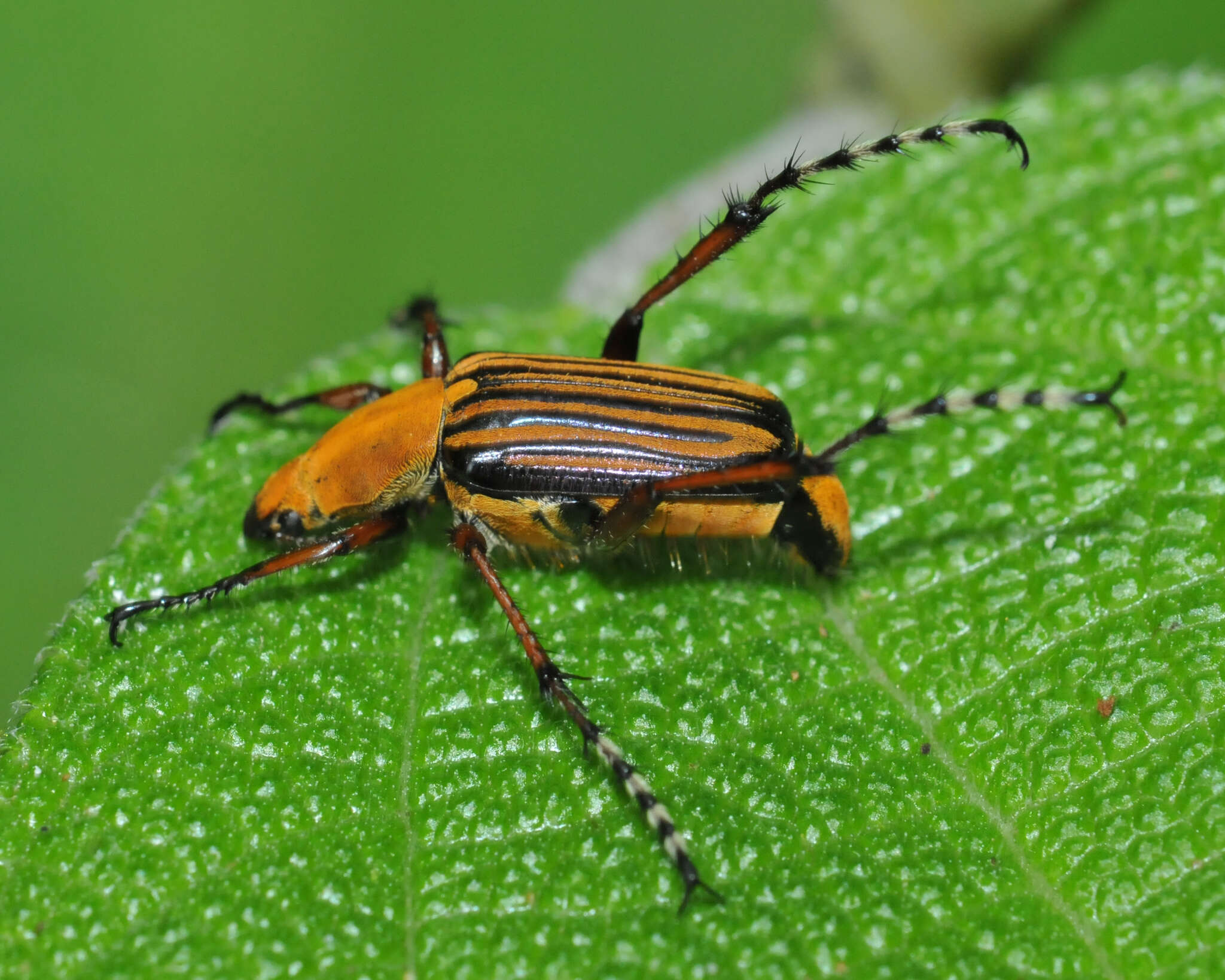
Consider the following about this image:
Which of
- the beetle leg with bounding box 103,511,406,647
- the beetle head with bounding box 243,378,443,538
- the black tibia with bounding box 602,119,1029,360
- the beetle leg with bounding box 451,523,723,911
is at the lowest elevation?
the beetle leg with bounding box 451,523,723,911

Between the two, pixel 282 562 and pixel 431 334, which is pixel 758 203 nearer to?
pixel 431 334

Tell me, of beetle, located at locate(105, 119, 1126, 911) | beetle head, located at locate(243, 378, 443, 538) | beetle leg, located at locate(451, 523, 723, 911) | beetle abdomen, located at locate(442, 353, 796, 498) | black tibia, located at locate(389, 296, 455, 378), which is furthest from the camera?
black tibia, located at locate(389, 296, 455, 378)

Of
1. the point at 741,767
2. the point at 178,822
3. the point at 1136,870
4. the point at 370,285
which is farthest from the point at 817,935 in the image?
the point at 370,285

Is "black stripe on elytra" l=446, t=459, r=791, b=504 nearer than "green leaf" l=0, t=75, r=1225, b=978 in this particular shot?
No

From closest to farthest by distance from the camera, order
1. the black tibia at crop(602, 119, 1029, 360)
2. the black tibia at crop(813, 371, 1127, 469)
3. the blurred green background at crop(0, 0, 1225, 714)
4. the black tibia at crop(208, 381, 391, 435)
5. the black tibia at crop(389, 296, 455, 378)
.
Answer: the black tibia at crop(813, 371, 1127, 469) → the black tibia at crop(602, 119, 1029, 360) → the black tibia at crop(208, 381, 391, 435) → the black tibia at crop(389, 296, 455, 378) → the blurred green background at crop(0, 0, 1225, 714)

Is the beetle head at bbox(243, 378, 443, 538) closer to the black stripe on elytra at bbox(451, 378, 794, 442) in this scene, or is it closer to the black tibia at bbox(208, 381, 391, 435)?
the black tibia at bbox(208, 381, 391, 435)

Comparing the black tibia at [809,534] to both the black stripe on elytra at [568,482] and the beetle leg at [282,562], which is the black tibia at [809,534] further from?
the beetle leg at [282,562]

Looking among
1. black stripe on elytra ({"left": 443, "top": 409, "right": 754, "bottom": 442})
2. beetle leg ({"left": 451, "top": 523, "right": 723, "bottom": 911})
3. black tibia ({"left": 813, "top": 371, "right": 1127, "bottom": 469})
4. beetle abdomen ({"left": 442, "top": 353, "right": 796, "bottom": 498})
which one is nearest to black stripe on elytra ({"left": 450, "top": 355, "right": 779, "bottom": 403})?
beetle abdomen ({"left": 442, "top": 353, "right": 796, "bottom": 498})
